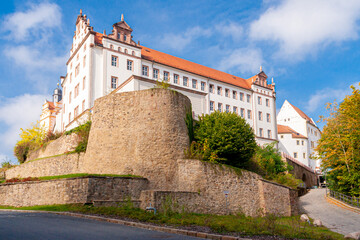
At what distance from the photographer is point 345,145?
31.0 m

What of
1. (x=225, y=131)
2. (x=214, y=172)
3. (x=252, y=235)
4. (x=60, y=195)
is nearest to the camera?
(x=252, y=235)

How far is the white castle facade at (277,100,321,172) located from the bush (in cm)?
4214

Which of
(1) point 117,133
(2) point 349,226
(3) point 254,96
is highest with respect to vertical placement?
(3) point 254,96

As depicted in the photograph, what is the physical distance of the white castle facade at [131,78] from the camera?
39938mm

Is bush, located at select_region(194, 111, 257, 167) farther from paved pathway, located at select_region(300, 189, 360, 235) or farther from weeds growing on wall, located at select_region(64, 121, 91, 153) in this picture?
weeds growing on wall, located at select_region(64, 121, 91, 153)

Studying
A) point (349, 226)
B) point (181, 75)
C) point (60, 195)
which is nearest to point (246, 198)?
point (349, 226)

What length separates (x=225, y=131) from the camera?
25656 mm

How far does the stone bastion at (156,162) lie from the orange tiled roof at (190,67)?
78.3 ft

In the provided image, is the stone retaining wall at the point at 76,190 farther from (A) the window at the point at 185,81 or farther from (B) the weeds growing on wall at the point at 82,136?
(A) the window at the point at 185,81

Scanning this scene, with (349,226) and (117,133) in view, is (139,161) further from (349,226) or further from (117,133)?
(349,226)

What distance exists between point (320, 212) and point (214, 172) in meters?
12.8

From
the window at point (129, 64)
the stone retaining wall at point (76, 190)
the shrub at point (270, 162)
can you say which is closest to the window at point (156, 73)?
the window at point (129, 64)

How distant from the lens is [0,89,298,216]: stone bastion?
21.7m

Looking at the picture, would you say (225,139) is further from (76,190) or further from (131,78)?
(131,78)
